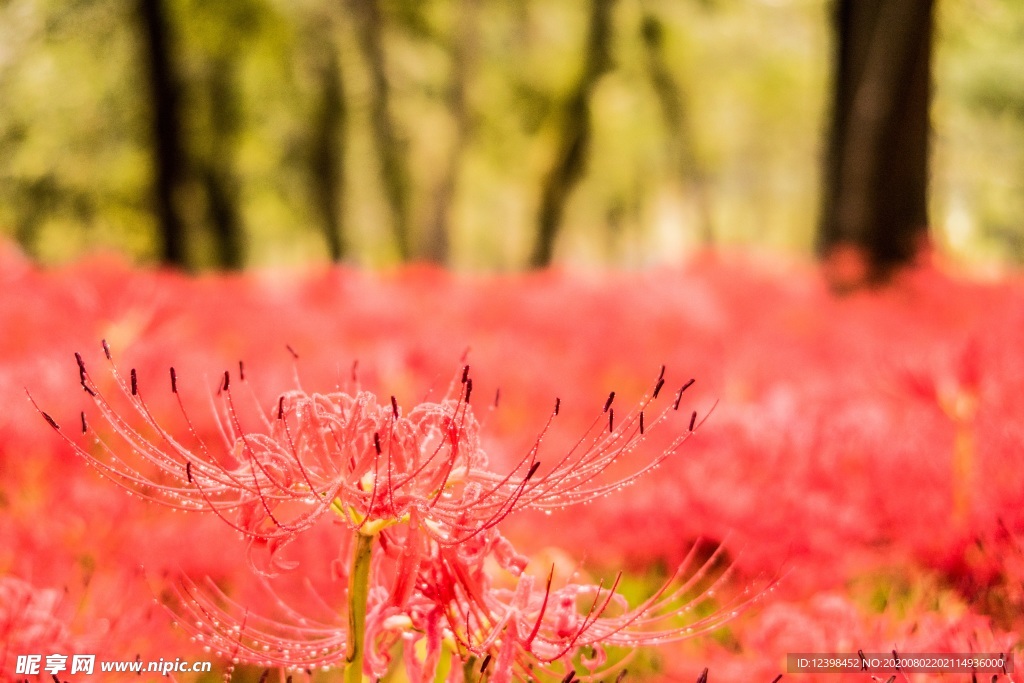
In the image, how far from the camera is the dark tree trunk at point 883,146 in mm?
4293

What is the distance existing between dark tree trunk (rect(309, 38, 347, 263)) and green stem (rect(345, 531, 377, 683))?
9713mm

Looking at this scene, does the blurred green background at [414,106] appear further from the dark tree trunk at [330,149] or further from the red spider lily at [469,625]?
the red spider lily at [469,625]

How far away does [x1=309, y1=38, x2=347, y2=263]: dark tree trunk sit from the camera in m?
10.2

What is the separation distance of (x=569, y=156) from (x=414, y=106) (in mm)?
3249

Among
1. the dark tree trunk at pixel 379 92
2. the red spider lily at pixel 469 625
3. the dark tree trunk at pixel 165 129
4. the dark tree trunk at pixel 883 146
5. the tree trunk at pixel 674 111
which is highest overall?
the tree trunk at pixel 674 111

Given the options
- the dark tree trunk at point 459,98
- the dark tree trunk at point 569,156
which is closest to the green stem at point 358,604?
the dark tree trunk at point 459,98

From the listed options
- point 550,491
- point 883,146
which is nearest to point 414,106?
point 883,146

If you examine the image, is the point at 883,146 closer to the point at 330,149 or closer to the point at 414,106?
the point at 330,149

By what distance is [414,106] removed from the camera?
37.0 feet

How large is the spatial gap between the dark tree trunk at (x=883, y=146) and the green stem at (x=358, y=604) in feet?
14.0

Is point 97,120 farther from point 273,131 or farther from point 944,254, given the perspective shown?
point 944,254

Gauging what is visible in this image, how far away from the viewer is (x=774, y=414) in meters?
1.89

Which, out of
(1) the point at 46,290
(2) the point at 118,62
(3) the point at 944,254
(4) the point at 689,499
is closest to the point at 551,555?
(4) the point at 689,499

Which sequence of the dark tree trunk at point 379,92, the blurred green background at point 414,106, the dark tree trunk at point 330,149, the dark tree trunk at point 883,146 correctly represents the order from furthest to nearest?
1. the dark tree trunk at point 330,149
2. the dark tree trunk at point 379,92
3. the blurred green background at point 414,106
4. the dark tree trunk at point 883,146
